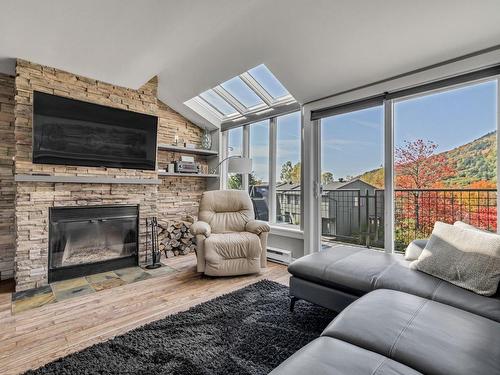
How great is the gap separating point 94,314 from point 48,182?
1.64 meters

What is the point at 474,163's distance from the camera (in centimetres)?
240

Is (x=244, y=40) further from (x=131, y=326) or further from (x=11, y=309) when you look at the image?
(x=11, y=309)

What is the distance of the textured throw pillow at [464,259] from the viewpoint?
1500mm

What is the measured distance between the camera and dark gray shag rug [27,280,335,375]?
150 centimetres

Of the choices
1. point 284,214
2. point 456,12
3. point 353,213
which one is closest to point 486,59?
point 456,12

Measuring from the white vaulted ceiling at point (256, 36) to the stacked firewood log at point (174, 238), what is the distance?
2141 millimetres

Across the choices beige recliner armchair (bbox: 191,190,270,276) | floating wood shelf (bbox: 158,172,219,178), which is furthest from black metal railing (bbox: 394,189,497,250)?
floating wood shelf (bbox: 158,172,219,178)

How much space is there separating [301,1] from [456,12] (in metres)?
1.16

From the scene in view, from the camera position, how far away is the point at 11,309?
7.43ft

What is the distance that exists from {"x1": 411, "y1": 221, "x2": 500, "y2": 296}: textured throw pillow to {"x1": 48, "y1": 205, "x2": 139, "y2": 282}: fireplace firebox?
3280 mm

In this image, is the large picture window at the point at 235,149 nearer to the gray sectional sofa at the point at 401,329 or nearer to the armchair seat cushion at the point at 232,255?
the armchair seat cushion at the point at 232,255

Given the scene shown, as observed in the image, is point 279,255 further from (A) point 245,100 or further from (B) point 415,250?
(A) point 245,100

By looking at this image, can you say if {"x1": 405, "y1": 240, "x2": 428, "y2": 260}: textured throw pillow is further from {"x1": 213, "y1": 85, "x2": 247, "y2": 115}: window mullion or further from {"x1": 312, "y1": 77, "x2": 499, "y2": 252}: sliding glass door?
{"x1": 213, "y1": 85, "x2": 247, "y2": 115}: window mullion

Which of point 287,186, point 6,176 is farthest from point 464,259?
point 6,176
